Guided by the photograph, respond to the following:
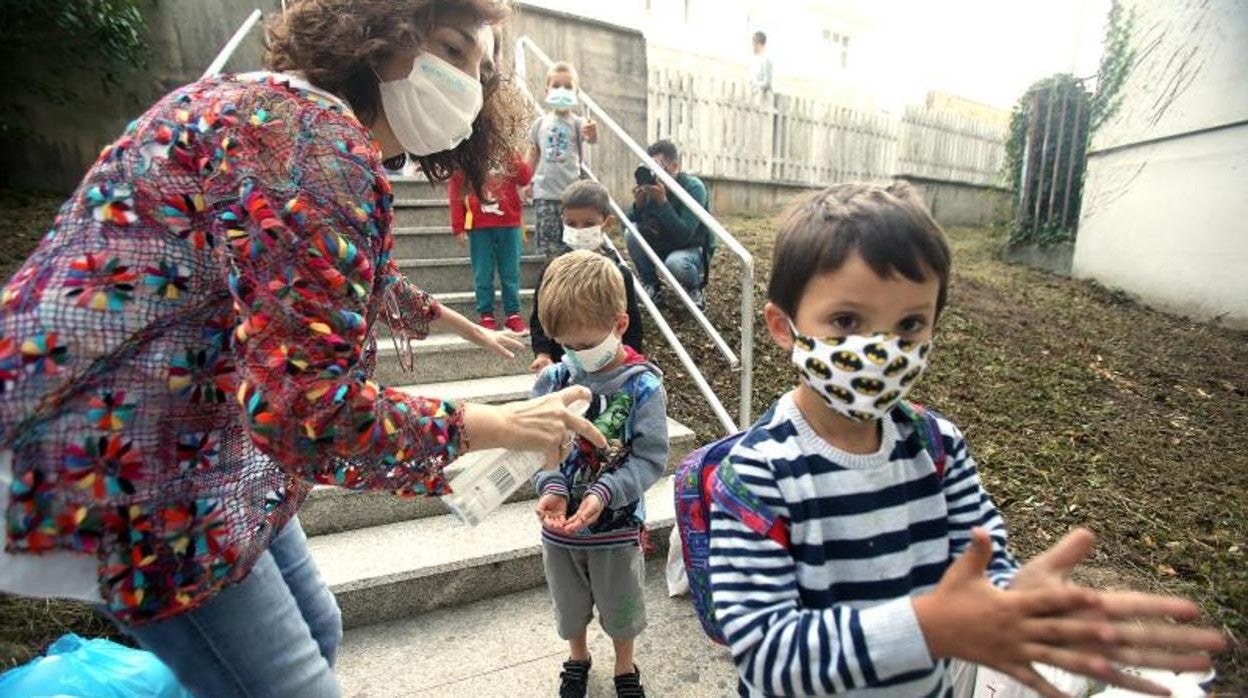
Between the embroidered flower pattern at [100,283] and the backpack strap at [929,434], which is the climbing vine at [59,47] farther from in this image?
the backpack strap at [929,434]

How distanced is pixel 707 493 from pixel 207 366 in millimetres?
845

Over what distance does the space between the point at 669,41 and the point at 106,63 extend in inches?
467

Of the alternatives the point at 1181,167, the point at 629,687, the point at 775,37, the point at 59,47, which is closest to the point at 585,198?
the point at 629,687

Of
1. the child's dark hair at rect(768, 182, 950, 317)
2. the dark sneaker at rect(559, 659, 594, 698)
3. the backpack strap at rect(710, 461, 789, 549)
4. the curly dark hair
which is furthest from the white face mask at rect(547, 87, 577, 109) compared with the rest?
the backpack strap at rect(710, 461, 789, 549)

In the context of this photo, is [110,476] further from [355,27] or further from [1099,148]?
[1099,148]

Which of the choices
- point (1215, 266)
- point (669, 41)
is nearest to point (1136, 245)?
point (1215, 266)

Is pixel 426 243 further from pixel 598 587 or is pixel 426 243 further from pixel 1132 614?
pixel 1132 614

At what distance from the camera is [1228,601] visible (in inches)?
87.1

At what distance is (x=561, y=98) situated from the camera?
14.9 feet

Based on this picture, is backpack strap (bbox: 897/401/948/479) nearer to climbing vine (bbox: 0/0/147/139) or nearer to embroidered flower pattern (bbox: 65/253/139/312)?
embroidered flower pattern (bbox: 65/253/139/312)

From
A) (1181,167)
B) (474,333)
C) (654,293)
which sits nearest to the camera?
(474,333)

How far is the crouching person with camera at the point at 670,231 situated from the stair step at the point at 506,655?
273 cm

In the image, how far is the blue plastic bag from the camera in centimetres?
157

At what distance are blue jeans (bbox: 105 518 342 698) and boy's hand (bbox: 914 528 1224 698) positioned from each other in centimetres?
107
